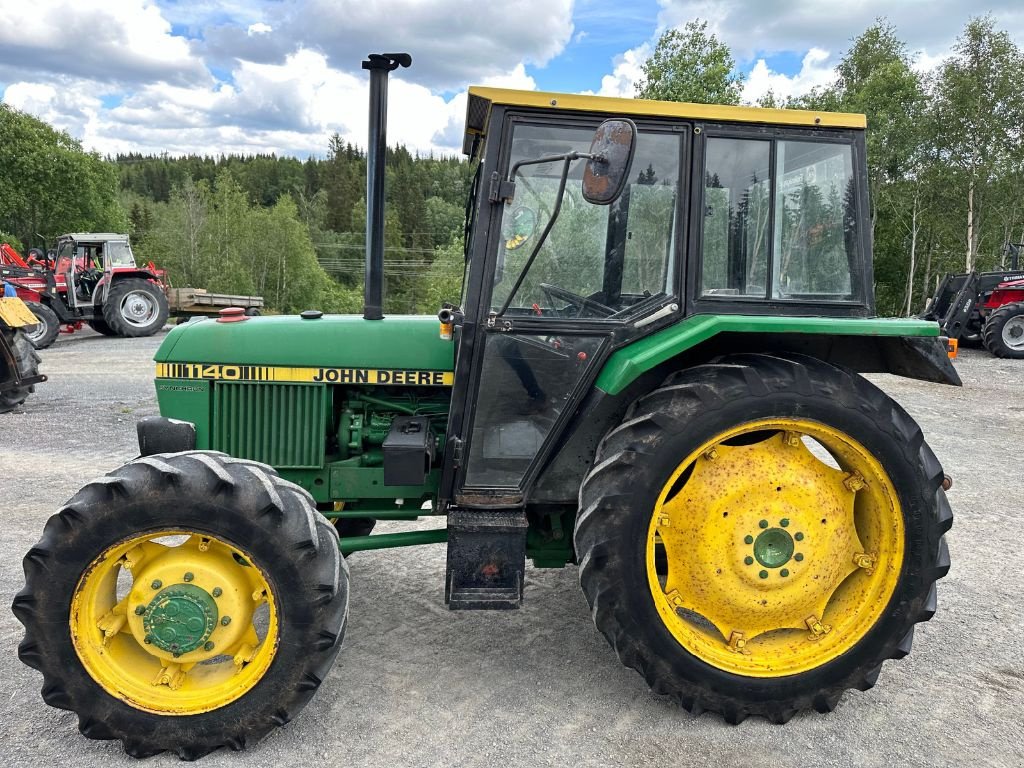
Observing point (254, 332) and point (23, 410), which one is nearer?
point (254, 332)

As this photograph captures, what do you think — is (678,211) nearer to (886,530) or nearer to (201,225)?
(886,530)

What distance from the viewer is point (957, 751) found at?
268 cm

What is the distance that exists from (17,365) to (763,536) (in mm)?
9167

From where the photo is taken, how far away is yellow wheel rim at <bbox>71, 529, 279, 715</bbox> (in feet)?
8.55

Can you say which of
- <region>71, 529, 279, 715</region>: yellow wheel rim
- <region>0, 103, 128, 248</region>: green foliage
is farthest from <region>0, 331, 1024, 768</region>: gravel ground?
<region>0, 103, 128, 248</region>: green foliage

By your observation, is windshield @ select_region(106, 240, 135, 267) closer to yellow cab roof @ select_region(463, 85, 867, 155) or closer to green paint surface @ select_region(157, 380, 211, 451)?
green paint surface @ select_region(157, 380, 211, 451)

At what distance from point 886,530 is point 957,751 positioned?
0.81 m

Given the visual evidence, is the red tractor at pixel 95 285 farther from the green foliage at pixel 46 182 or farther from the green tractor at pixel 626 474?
the green foliage at pixel 46 182

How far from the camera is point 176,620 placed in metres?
2.64

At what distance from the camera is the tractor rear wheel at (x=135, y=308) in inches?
640

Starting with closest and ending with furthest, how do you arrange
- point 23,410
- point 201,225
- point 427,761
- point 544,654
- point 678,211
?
point 427,761 < point 678,211 < point 544,654 < point 23,410 < point 201,225

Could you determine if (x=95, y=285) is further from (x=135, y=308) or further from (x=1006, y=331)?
(x=1006, y=331)

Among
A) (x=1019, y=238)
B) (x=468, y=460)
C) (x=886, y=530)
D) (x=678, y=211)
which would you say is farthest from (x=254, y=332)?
(x=1019, y=238)

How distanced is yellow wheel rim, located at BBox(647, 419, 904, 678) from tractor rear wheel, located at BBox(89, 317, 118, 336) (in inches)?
669
